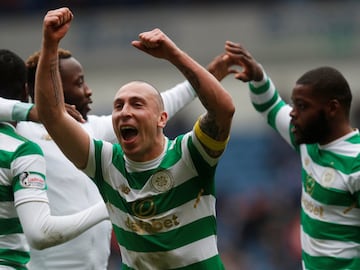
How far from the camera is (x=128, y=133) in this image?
593 cm

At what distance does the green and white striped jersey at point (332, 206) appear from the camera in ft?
22.0

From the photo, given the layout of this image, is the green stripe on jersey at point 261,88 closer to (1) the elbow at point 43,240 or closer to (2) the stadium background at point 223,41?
(1) the elbow at point 43,240

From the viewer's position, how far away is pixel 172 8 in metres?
20.6

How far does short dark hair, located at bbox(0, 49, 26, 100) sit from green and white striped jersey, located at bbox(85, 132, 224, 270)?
30.9 inches

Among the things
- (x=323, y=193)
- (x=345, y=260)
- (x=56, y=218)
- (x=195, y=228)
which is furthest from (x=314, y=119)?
(x=56, y=218)

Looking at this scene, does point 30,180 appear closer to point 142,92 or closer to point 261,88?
point 142,92

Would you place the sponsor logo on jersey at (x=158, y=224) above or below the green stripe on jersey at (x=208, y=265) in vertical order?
above

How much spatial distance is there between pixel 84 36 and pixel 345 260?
1468cm

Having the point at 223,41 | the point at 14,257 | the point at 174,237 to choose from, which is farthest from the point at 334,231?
the point at 223,41

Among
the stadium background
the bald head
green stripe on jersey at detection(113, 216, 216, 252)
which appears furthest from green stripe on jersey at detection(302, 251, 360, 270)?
the stadium background

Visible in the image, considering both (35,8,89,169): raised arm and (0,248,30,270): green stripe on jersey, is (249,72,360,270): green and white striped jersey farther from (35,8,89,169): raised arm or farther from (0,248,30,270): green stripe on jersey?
(0,248,30,270): green stripe on jersey

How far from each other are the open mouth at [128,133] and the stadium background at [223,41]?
12.1m

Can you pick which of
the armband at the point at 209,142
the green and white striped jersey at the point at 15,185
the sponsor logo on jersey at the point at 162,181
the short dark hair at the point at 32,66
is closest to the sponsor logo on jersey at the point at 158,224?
the sponsor logo on jersey at the point at 162,181

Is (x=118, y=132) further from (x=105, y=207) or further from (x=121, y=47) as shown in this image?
(x=121, y=47)
